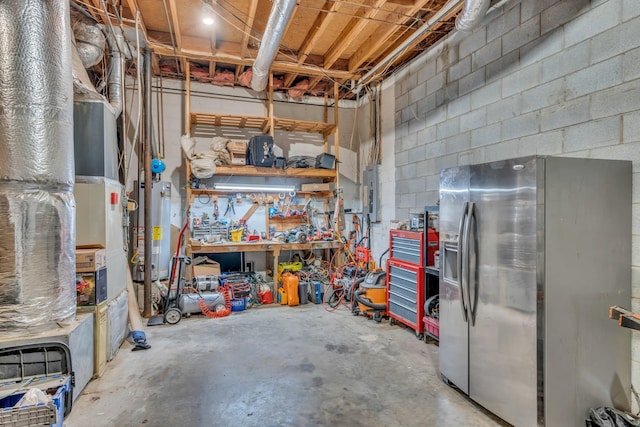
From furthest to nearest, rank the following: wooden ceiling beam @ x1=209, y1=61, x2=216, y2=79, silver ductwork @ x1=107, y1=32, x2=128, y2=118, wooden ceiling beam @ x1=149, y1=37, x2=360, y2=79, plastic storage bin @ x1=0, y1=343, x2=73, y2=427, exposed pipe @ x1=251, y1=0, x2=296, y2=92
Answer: wooden ceiling beam @ x1=209, y1=61, x2=216, y2=79 < wooden ceiling beam @ x1=149, y1=37, x2=360, y2=79 < silver ductwork @ x1=107, y1=32, x2=128, y2=118 < exposed pipe @ x1=251, y1=0, x2=296, y2=92 < plastic storage bin @ x1=0, y1=343, x2=73, y2=427

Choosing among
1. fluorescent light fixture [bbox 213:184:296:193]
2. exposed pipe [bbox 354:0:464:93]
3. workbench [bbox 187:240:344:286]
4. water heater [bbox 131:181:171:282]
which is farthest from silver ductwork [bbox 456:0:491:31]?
water heater [bbox 131:181:171:282]

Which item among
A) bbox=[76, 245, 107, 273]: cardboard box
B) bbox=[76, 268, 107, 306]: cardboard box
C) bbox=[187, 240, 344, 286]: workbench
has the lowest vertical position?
bbox=[76, 268, 107, 306]: cardboard box

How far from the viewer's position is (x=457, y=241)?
262cm

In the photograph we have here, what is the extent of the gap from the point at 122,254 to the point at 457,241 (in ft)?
11.0

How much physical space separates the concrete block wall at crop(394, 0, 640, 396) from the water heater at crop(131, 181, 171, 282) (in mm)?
3414

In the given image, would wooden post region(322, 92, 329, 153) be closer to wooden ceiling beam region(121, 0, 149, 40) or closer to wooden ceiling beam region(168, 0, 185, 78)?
wooden ceiling beam region(168, 0, 185, 78)

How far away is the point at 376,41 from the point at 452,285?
10.5 ft

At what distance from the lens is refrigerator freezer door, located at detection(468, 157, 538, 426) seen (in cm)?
205

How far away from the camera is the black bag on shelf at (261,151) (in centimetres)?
524

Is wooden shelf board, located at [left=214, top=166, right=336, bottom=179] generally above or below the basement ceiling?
below

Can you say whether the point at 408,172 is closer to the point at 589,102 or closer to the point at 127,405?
the point at 589,102

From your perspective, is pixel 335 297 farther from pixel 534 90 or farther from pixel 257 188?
pixel 534 90

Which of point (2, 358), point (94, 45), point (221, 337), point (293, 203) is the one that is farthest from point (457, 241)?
point (94, 45)

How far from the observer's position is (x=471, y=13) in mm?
3047
